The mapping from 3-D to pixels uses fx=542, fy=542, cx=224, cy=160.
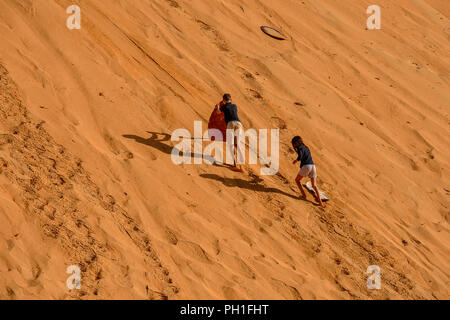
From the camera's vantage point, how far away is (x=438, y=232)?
7.14 m

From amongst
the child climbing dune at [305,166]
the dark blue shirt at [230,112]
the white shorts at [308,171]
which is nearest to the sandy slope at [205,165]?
the child climbing dune at [305,166]

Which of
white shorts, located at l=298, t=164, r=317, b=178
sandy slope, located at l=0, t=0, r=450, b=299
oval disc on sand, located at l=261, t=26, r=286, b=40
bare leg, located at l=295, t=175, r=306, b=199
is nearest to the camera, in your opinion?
sandy slope, located at l=0, t=0, r=450, b=299

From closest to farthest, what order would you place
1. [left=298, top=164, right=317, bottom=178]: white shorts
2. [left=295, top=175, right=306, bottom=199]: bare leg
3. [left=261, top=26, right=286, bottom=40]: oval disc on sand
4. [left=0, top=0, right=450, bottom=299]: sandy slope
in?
1. [left=0, top=0, right=450, bottom=299]: sandy slope
2. [left=298, top=164, right=317, bottom=178]: white shorts
3. [left=295, top=175, right=306, bottom=199]: bare leg
4. [left=261, top=26, right=286, bottom=40]: oval disc on sand

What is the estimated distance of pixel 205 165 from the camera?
730 centimetres

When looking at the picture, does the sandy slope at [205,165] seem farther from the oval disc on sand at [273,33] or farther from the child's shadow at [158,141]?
the oval disc on sand at [273,33]

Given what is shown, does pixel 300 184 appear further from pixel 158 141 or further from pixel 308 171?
pixel 158 141

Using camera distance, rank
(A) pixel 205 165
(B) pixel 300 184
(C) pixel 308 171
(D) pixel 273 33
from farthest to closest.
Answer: (D) pixel 273 33, (A) pixel 205 165, (B) pixel 300 184, (C) pixel 308 171

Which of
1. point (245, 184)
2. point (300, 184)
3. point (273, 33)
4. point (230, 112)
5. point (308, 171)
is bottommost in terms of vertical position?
point (245, 184)

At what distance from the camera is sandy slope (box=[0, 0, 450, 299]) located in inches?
225

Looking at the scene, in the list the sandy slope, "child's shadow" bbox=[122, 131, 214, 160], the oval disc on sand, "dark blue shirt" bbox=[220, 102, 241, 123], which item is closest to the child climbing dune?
the sandy slope

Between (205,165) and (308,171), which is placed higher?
(308,171)

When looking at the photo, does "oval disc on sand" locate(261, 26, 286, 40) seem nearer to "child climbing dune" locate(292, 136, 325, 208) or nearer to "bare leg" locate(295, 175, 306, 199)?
"child climbing dune" locate(292, 136, 325, 208)

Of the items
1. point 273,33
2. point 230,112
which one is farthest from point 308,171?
point 273,33

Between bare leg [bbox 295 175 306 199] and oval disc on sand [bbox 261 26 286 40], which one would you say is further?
oval disc on sand [bbox 261 26 286 40]
